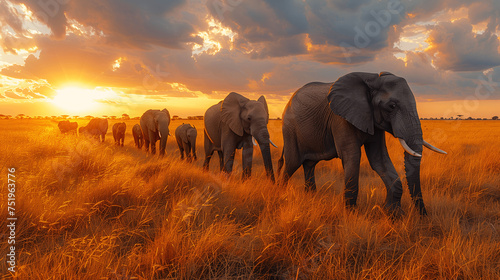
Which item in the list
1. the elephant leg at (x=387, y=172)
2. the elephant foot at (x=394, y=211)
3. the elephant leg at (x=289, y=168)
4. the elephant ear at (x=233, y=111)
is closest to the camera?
the elephant foot at (x=394, y=211)

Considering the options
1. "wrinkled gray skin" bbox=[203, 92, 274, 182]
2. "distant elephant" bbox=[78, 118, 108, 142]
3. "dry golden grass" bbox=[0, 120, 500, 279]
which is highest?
"wrinkled gray skin" bbox=[203, 92, 274, 182]

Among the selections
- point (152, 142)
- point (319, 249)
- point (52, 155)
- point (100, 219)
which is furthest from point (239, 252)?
point (152, 142)

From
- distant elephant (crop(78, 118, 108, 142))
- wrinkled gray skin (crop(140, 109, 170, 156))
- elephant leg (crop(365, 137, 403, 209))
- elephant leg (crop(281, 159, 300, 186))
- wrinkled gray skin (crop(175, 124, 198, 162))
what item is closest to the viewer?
elephant leg (crop(365, 137, 403, 209))

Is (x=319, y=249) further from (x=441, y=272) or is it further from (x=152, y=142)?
(x=152, y=142)

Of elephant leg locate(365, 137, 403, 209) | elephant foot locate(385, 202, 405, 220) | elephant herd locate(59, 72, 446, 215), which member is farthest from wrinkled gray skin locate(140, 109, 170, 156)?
elephant foot locate(385, 202, 405, 220)

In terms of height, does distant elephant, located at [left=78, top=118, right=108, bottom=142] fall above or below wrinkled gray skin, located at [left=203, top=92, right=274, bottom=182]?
below

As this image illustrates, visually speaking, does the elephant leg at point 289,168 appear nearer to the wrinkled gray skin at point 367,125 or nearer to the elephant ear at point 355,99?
the wrinkled gray skin at point 367,125

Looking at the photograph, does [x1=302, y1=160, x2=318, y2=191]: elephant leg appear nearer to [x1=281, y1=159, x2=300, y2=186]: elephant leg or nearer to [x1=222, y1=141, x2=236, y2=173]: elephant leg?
[x1=281, y1=159, x2=300, y2=186]: elephant leg

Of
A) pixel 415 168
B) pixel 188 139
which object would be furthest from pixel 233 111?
pixel 415 168

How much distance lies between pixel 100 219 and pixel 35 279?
1.43 m

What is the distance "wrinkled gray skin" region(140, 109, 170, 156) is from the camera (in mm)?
11117

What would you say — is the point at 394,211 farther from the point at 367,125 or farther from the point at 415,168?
the point at 367,125

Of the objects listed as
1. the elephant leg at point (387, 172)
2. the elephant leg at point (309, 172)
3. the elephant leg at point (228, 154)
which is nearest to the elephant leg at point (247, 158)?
the elephant leg at point (228, 154)

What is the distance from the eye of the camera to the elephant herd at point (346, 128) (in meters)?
3.79
